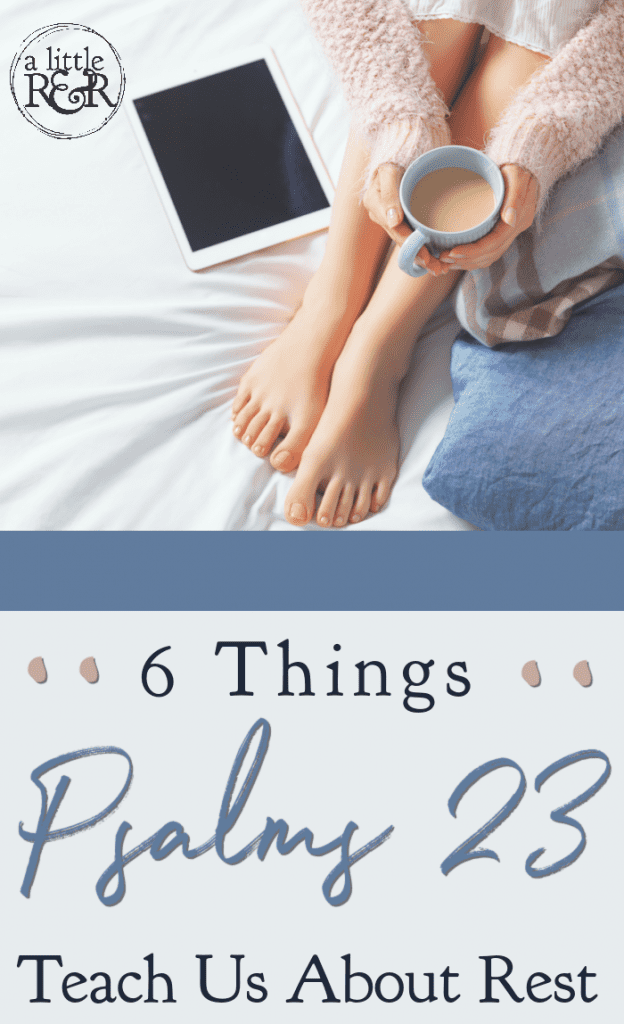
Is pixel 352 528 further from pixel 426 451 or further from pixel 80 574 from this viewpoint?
pixel 80 574

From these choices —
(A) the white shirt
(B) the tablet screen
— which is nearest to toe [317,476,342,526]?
(B) the tablet screen

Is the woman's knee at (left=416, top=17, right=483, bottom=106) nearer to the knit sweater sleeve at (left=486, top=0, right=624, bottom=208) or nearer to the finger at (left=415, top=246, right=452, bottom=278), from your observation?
the knit sweater sleeve at (left=486, top=0, right=624, bottom=208)

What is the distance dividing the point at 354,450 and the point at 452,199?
275 mm

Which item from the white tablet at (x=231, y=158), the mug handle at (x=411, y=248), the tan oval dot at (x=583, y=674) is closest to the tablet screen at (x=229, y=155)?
the white tablet at (x=231, y=158)

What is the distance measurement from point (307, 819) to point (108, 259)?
65 cm

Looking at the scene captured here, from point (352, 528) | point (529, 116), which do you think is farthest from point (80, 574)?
point (529, 116)

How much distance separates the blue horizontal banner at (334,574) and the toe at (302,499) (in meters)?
0.08

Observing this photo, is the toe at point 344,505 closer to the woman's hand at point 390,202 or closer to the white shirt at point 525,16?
the woman's hand at point 390,202

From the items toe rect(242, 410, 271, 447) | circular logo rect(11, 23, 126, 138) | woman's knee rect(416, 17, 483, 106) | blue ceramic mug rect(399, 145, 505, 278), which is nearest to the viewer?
blue ceramic mug rect(399, 145, 505, 278)

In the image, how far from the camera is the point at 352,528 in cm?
78

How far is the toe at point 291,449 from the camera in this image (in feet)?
2.68

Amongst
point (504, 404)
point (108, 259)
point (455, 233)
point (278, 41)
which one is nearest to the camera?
point (455, 233)

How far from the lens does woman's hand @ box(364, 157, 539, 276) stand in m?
0.62

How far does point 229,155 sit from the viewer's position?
0.92m
